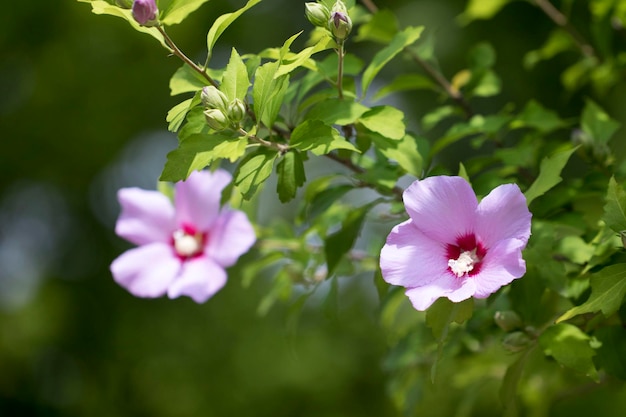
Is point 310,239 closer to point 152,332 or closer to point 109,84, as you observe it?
point 152,332

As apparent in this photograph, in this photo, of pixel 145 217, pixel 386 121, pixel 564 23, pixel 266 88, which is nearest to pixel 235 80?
pixel 266 88

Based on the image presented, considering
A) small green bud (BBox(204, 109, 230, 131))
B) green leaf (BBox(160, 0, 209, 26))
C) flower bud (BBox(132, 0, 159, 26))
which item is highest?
flower bud (BBox(132, 0, 159, 26))

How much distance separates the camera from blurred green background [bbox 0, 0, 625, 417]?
3076 mm

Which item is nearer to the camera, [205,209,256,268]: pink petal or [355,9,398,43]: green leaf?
[205,209,256,268]: pink petal

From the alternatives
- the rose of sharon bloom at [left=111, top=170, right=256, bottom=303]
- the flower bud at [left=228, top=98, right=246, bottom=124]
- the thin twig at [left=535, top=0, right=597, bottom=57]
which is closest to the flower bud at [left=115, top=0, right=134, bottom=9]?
the flower bud at [left=228, top=98, right=246, bottom=124]

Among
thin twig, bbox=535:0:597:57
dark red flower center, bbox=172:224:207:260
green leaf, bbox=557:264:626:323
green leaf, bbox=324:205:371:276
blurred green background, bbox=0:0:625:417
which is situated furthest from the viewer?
blurred green background, bbox=0:0:625:417

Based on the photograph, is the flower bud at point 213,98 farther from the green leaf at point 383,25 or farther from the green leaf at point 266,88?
the green leaf at point 383,25

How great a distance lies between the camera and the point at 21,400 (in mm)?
3445

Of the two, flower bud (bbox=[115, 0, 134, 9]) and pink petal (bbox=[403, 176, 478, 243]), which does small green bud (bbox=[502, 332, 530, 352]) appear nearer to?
pink petal (bbox=[403, 176, 478, 243])

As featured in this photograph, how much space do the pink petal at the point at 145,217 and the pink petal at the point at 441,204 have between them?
0.41m

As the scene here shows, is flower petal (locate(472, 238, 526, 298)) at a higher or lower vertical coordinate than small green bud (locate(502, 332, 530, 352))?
higher

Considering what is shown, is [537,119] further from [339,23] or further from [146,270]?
[146,270]

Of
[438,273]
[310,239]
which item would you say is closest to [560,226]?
[438,273]

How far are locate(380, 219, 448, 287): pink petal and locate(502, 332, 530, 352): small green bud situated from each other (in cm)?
12
